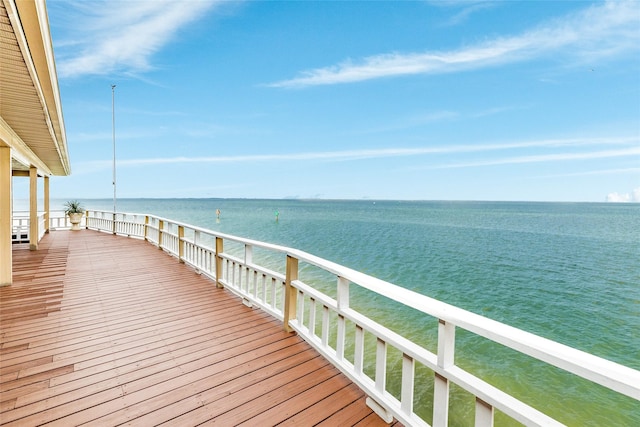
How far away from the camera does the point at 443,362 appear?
156 cm

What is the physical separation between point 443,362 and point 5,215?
22.2ft

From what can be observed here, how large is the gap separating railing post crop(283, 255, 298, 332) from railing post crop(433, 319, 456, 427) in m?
1.74

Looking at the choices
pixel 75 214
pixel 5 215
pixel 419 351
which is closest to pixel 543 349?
pixel 419 351

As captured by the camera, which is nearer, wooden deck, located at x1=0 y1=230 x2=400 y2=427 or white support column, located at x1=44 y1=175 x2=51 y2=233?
wooden deck, located at x1=0 y1=230 x2=400 y2=427

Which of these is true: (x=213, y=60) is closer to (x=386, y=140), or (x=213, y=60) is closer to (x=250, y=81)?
(x=250, y=81)

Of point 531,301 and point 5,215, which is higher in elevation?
point 5,215

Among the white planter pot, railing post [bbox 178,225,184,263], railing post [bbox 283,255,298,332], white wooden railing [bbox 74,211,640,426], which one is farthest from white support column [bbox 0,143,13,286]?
the white planter pot

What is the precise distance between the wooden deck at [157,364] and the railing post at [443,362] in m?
0.53

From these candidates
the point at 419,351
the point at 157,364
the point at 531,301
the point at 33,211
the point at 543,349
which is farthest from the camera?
the point at 531,301

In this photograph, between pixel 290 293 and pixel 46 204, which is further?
pixel 46 204

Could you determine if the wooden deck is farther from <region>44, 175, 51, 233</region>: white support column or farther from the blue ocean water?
<region>44, 175, 51, 233</region>: white support column

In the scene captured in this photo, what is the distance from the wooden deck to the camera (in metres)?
2.02

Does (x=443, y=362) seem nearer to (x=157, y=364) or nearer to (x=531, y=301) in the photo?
(x=157, y=364)

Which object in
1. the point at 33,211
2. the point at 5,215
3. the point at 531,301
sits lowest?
the point at 531,301
